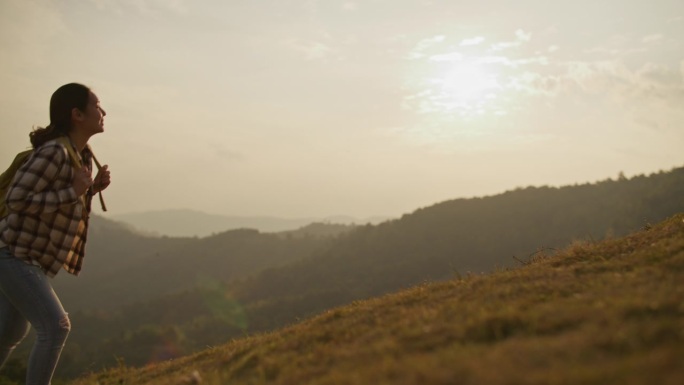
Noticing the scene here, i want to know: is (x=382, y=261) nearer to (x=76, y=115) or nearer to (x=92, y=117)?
(x=92, y=117)

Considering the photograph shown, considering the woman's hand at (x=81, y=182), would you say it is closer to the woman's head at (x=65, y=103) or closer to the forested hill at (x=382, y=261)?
the woman's head at (x=65, y=103)

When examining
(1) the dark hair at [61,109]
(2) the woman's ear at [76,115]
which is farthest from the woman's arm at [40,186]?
(2) the woman's ear at [76,115]

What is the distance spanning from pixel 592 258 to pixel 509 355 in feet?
13.9

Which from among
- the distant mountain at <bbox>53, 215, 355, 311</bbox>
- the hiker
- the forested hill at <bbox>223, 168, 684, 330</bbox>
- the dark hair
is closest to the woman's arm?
the hiker

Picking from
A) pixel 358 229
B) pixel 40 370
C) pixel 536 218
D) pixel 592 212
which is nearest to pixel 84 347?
pixel 358 229

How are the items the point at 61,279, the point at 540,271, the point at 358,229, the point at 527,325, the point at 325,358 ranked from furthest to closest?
the point at 61,279
the point at 358,229
the point at 540,271
the point at 325,358
the point at 527,325

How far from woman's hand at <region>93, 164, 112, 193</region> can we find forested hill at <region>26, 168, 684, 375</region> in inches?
2111

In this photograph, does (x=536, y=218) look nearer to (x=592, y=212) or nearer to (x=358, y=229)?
(x=592, y=212)

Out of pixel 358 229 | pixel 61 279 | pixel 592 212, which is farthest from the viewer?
pixel 61 279

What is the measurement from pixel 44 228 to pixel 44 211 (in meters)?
0.28

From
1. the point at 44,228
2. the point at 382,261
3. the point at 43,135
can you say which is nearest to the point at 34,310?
the point at 44,228

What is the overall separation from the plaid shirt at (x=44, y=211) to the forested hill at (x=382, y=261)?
5424 centimetres

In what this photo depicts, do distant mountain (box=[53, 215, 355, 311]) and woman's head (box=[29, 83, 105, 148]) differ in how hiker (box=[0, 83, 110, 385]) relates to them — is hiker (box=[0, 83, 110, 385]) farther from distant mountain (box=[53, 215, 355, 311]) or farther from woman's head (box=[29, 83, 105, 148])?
distant mountain (box=[53, 215, 355, 311])

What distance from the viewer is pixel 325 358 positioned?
14.4ft
